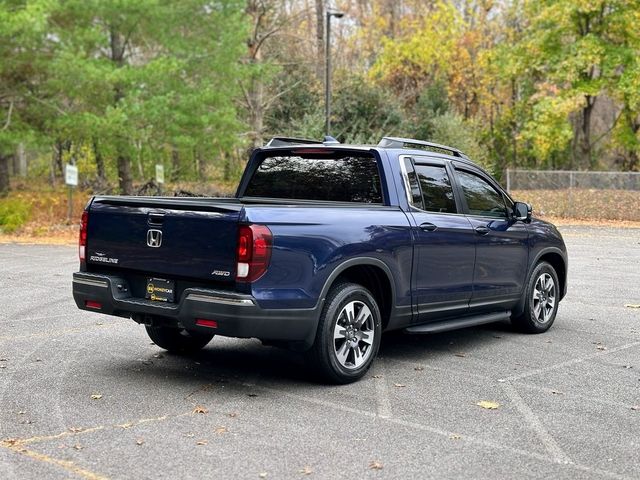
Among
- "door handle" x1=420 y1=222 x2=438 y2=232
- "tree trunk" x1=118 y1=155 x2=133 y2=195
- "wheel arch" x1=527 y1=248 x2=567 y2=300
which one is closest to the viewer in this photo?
"door handle" x1=420 y1=222 x2=438 y2=232

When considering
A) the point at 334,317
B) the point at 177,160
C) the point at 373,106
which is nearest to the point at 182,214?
the point at 334,317

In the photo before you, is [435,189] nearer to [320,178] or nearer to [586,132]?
[320,178]

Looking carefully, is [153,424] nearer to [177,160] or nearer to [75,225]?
[75,225]

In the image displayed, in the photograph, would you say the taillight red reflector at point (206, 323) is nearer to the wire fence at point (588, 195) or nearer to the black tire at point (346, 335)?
the black tire at point (346, 335)

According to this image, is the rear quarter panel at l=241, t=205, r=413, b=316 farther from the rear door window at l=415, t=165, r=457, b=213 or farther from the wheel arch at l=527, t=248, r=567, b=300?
the wheel arch at l=527, t=248, r=567, b=300

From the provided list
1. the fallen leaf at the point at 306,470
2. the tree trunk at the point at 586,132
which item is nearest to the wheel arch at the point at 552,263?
the fallen leaf at the point at 306,470

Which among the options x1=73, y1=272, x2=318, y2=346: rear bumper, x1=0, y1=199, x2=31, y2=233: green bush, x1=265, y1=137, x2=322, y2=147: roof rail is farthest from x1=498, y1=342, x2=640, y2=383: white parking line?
x1=0, y1=199, x2=31, y2=233: green bush

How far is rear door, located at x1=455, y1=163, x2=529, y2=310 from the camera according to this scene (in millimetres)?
7910

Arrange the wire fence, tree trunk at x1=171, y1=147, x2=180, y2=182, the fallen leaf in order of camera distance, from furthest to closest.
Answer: tree trunk at x1=171, y1=147, x2=180, y2=182 → the wire fence → the fallen leaf

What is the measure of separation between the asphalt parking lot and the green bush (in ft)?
45.0

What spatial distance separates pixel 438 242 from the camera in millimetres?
7305

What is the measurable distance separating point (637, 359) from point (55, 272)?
9.73 metres

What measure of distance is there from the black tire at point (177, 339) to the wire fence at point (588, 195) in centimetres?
2319

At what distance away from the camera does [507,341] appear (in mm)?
8398
